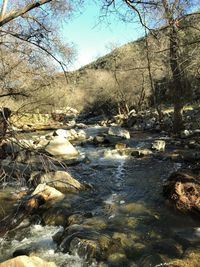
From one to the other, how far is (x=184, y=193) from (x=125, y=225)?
1561 mm

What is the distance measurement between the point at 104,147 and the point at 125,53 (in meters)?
21.4

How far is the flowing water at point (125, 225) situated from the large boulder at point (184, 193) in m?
0.20

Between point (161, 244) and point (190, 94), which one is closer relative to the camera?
point (161, 244)

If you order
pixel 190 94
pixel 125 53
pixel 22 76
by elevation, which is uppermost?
pixel 125 53

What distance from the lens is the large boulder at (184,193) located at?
665 centimetres

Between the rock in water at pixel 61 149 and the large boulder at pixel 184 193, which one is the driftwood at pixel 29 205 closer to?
the large boulder at pixel 184 193

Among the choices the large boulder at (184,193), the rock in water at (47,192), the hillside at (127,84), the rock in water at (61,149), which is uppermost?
the hillside at (127,84)

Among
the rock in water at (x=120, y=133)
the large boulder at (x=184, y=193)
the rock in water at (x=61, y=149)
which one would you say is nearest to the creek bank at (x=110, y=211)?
the large boulder at (x=184, y=193)

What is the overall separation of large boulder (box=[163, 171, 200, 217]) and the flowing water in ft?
0.65

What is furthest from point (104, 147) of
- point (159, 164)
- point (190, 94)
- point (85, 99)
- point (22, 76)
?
point (85, 99)

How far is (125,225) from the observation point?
623 centimetres

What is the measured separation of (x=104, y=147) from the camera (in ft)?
49.6

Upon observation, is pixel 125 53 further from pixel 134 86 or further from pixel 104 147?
pixel 104 147

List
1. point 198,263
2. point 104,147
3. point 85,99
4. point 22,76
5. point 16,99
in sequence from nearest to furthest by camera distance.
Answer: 1. point 198,263
2. point 16,99
3. point 22,76
4. point 104,147
5. point 85,99
